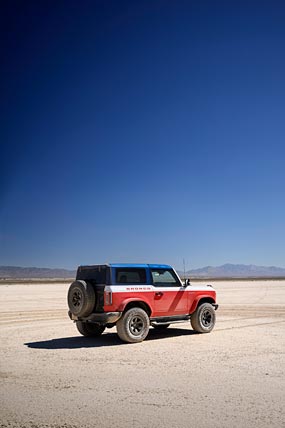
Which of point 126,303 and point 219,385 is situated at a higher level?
point 126,303

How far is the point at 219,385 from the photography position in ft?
23.5

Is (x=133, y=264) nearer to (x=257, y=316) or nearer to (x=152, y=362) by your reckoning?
(x=152, y=362)

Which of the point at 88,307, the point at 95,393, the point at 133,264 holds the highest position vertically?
the point at 133,264

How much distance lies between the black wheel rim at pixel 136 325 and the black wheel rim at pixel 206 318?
241 cm

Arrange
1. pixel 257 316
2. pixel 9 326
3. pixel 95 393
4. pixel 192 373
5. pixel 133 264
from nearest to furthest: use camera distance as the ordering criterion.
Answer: pixel 95 393
pixel 192 373
pixel 133 264
pixel 9 326
pixel 257 316

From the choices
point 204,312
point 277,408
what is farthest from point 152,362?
point 204,312

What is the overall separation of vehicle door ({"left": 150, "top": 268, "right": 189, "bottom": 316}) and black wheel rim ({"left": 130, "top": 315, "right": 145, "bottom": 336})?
2.14 feet

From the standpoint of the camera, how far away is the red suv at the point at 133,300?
456 inches

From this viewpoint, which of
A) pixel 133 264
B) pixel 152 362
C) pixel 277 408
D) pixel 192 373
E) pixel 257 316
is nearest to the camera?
pixel 277 408

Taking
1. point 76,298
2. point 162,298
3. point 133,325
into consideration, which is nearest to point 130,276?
point 162,298

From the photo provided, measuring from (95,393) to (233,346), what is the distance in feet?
Result: 16.3

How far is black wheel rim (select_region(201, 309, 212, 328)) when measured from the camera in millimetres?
13460

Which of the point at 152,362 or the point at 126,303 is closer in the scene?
the point at 152,362

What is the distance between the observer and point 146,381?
751 cm
